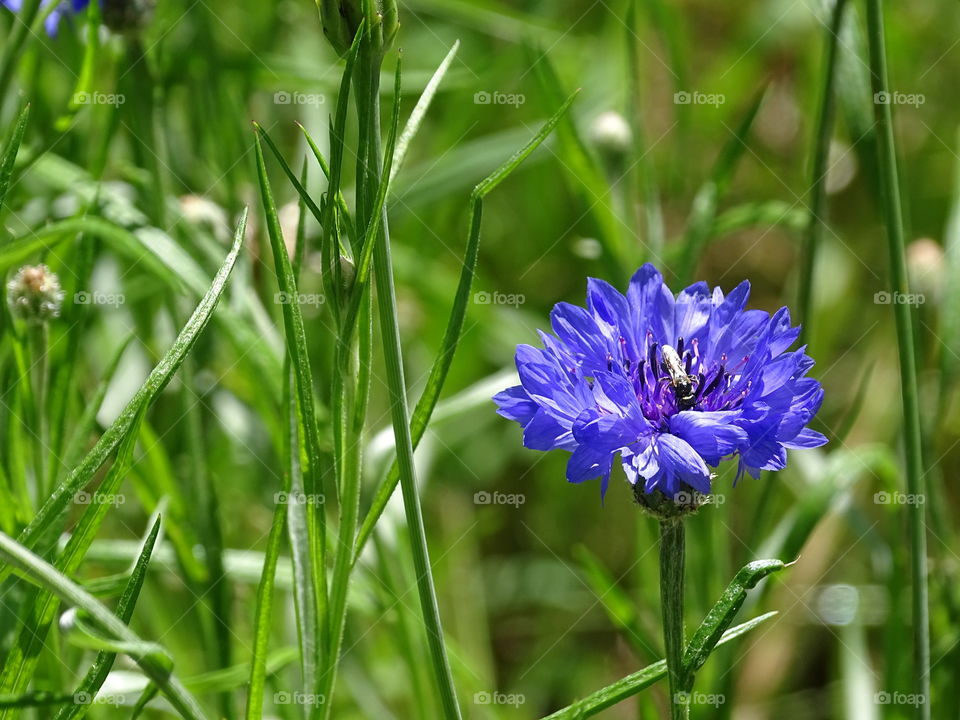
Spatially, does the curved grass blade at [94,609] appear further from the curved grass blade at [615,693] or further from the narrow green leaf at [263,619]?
the curved grass blade at [615,693]

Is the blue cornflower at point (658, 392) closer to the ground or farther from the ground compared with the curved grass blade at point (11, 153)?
closer to the ground

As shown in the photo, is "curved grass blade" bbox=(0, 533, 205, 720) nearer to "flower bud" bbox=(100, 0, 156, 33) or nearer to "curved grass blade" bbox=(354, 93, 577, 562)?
"curved grass blade" bbox=(354, 93, 577, 562)

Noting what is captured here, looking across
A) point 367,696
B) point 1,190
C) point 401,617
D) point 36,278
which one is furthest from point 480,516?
point 1,190

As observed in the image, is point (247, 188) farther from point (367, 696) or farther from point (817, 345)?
point (817, 345)

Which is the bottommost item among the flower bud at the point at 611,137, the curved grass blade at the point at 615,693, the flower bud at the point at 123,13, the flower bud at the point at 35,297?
the curved grass blade at the point at 615,693

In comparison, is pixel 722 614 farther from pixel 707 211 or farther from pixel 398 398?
pixel 707 211

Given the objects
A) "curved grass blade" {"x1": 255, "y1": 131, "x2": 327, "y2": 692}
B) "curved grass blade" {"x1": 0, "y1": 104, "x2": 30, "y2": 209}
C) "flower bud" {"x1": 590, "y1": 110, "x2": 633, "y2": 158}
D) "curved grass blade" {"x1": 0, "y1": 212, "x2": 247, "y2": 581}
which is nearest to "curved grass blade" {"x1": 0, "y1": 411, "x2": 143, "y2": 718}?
"curved grass blade" {"x1": 0, "y1": 212, "x2": 247, "y2": 581}

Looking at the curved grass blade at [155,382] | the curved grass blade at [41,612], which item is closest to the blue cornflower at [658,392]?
the curved grass blade at [155,382]
